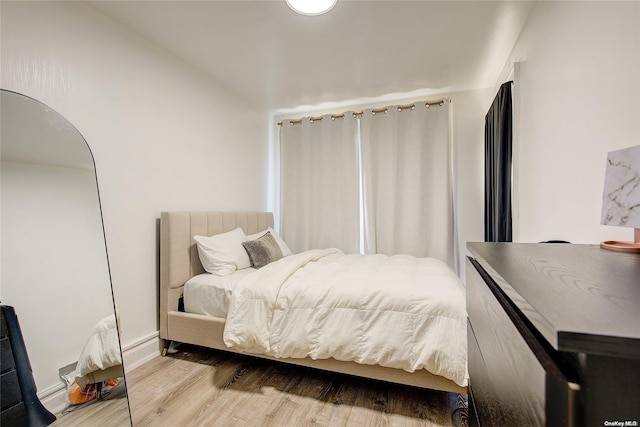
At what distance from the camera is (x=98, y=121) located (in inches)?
71.1

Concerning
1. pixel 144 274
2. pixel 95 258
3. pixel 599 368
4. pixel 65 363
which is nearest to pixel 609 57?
pixel 599 368

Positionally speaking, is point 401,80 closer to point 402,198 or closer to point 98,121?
point 402,198

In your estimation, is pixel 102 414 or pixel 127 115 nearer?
pixel 102 414

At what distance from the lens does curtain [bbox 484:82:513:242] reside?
2238mm

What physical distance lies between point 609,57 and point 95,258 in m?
2.63

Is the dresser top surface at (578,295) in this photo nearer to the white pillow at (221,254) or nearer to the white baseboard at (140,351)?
the white pillow at (221,254)

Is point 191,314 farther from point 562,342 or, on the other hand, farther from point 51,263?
point 562,342

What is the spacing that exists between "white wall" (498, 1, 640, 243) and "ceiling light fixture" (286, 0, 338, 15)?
1.26 metres

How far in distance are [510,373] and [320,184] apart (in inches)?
132

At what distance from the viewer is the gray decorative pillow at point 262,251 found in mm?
2535

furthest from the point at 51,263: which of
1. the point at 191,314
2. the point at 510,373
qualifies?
the point at 510,373

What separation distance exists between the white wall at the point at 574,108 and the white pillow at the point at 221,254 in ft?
7.47

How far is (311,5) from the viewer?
1.61 m

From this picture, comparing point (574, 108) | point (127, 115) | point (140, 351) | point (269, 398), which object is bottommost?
point (269, 398)
